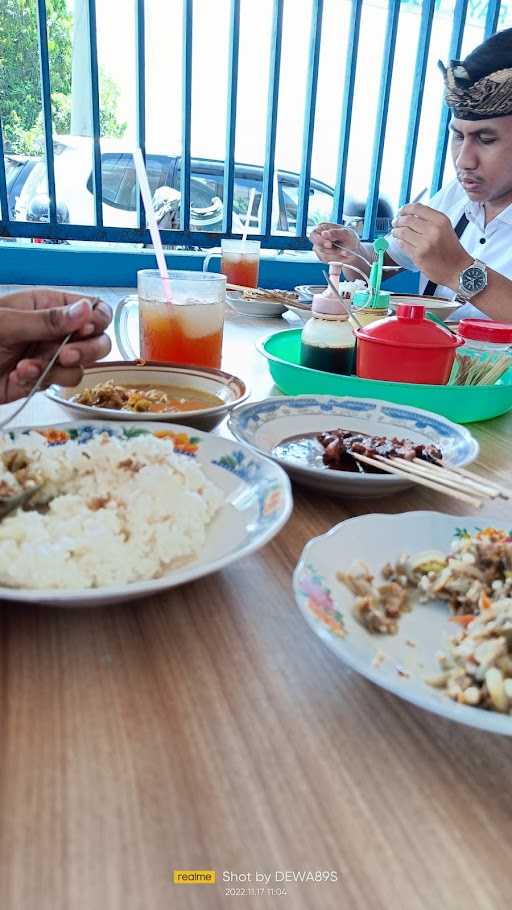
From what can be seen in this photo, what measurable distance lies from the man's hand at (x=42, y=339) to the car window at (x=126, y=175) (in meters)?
3.50

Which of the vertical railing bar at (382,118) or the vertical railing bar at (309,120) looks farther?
the vertical railing bar at (382,118)

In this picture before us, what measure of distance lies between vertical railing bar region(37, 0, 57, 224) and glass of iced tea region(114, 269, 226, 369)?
7.48 ft

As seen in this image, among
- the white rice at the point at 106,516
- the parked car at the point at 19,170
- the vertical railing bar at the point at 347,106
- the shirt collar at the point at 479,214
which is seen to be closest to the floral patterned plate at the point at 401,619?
the white rice at the point at 106,516

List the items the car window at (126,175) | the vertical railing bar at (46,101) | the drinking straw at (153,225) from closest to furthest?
the drinking straw at (153,225)
the vertical railing bar at (46,101)
the car window at (126,175)

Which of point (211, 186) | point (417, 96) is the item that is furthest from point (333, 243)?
point (211, 186)

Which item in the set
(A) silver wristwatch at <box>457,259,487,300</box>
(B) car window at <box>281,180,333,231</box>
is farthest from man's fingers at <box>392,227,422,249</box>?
(B) car window at <box>281,180,333,231</box>

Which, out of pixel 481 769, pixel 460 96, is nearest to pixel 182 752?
pixel 481 769

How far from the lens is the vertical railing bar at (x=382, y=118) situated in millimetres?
3566

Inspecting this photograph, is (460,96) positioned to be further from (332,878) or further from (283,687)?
(332,878)

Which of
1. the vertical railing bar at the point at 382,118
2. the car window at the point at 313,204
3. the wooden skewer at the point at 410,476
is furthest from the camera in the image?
the car window at the point at 313,204

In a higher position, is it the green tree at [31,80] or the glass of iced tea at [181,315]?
A: the green tree at [31,80]

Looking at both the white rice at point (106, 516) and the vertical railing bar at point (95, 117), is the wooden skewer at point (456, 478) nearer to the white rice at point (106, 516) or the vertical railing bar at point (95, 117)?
the white rice at point (106, 516)

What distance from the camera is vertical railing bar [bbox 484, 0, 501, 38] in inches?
146

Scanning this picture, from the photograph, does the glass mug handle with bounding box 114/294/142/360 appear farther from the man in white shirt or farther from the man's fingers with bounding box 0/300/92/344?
the man in white shirt
